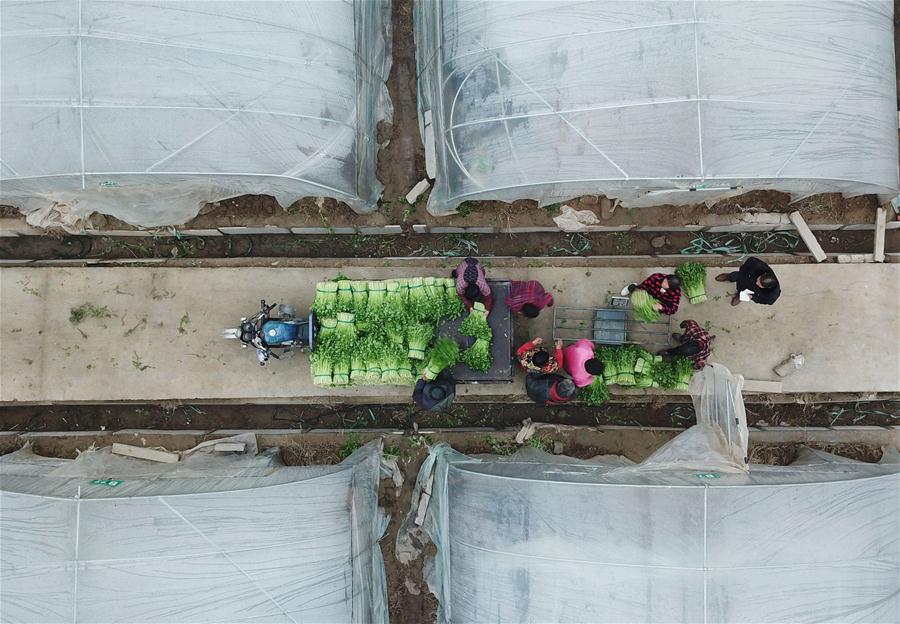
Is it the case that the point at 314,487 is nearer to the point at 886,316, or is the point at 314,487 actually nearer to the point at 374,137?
the point at 374,137

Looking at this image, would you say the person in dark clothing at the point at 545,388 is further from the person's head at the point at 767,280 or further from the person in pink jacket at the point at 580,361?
the person's head at the point at 767,280

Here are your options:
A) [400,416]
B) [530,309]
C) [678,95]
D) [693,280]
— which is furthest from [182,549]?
[678,95]

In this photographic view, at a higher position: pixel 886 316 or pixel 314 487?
pixel 886 316

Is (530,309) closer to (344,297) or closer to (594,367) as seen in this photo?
(594,367)

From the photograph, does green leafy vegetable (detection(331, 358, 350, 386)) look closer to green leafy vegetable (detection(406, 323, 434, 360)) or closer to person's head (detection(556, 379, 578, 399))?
green leafy vegetable (detection(406, 323, 434, 360))

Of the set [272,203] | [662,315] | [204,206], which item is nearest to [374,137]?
[272,203]

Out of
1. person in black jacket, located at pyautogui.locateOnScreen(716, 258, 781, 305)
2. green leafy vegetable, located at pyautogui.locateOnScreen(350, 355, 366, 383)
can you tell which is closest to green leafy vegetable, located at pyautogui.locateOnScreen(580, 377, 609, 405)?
person in black jacket, located at pyautogui.locateOnScreen(716, 258, 781, 305)

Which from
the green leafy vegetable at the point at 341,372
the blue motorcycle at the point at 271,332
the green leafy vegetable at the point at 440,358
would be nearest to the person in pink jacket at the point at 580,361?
the green leafy vegetable at the point at 440,358
